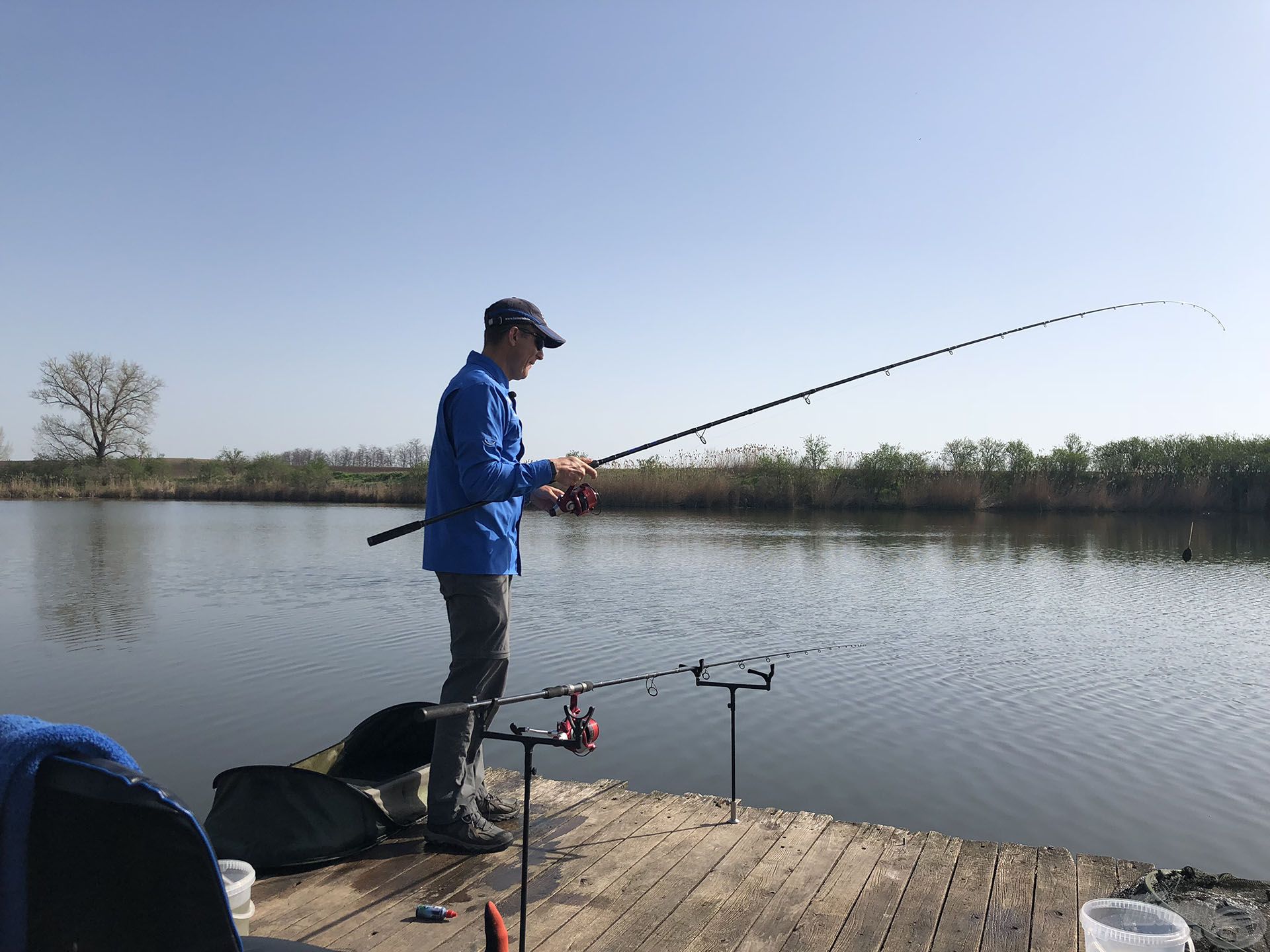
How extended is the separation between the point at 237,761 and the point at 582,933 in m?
4.49

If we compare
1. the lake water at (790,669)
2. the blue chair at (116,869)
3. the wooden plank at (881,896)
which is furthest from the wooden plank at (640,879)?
the blue chair at (116,869)

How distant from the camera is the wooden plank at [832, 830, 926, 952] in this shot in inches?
113

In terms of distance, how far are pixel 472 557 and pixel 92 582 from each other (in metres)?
14.1

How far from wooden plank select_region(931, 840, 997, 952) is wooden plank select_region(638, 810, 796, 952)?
27.2 inches

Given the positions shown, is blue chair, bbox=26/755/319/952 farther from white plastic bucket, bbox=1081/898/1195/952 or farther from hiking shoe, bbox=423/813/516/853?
hiking shoe, bbox=423/813/516/853

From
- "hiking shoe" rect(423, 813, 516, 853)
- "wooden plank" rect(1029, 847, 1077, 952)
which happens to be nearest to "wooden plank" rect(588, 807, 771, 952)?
"hiking shoe" rect(423, 813, 516, 853)

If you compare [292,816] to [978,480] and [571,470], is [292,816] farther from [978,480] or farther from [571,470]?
[978,480]

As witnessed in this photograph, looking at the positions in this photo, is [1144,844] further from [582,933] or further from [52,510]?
[52,510]

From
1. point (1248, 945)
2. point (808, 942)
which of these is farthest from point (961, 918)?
point (1248, 945)

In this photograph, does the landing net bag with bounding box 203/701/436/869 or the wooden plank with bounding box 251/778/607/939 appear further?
the landing net bag with bounding box 203/701/436/869

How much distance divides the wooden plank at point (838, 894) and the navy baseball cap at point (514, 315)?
2347 millimetres

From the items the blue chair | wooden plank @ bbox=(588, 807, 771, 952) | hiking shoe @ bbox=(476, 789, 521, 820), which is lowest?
wooden plank @ bbox=(588, 807, 771, 952)

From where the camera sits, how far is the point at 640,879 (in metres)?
3.33

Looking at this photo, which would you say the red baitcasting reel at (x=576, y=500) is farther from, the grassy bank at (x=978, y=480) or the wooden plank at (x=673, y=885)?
the grassy bank at (x=978, y=480)
